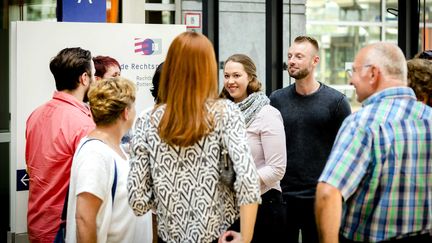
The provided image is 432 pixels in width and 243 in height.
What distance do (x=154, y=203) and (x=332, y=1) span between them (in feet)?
18.6

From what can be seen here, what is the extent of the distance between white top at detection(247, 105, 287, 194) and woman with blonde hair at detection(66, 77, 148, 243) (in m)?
1.02

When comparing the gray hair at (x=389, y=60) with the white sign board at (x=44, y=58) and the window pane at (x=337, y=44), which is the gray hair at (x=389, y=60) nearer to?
the white sign board at (x=44, y=58)

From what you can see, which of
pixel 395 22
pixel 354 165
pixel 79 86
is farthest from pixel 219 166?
pixel 395 22

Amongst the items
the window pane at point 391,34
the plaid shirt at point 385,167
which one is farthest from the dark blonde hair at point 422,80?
the window pane at point 391,34

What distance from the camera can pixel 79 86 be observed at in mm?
3955

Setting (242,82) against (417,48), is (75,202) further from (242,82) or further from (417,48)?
(417,48)

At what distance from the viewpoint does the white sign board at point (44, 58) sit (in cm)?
482

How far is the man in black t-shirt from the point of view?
4473 millimetres

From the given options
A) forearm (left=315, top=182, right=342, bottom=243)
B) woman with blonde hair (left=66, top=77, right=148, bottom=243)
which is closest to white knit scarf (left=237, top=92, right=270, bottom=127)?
woman with blonde hair (left=66, top=77, right=148, bottom=243)

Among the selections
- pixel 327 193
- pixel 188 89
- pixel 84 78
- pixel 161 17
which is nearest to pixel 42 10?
pixel 161 17

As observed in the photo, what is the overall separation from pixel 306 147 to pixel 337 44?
403 centimetres

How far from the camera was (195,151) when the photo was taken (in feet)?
8.74

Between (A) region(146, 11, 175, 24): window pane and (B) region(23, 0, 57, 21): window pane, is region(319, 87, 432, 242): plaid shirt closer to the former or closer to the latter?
(B) region(23, 0, 57, 21): window pane

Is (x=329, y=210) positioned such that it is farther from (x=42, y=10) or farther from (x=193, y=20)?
(x=42, y=10)
